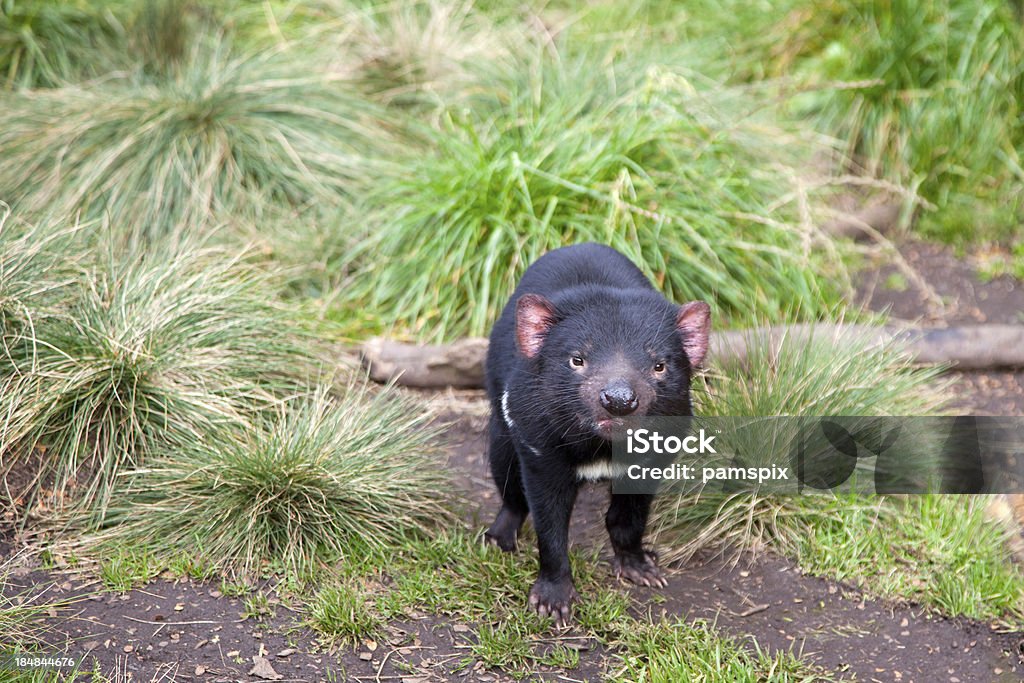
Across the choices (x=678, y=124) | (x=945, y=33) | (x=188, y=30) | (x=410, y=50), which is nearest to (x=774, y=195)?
(x=678, y=124)

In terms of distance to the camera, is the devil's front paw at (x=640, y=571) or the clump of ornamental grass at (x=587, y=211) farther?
the clump of ornamental grass at (x=587, y=211)

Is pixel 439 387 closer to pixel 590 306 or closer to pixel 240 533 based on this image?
pixel 240 533

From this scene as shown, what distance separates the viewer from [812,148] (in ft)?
16.7

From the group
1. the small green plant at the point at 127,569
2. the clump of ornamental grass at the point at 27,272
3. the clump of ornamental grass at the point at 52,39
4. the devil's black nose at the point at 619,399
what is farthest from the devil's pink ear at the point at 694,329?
the clump of ornamental grass at the point at 52,39

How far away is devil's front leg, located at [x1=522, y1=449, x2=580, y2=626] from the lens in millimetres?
2805

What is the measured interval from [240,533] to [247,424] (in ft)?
1.15

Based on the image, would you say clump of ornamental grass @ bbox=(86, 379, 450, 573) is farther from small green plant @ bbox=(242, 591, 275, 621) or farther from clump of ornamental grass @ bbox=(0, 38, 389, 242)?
clump of ornamental grass @ bbox=(0, 38, 389, 242)

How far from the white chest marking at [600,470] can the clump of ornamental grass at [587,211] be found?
131 cm

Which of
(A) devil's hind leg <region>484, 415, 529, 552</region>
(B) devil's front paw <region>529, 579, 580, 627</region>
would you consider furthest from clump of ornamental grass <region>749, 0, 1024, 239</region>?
(B) devil's front paw <region>529, 579, 580, 627</region>

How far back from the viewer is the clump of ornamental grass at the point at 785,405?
3.22 m

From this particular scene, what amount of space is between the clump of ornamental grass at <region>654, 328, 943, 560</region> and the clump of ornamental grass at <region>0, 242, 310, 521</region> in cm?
144

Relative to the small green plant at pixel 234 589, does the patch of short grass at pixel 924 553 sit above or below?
above

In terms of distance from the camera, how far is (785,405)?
334cm

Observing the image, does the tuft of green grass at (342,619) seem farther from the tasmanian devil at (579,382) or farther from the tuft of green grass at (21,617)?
the tuft of green grass at (21,617)
